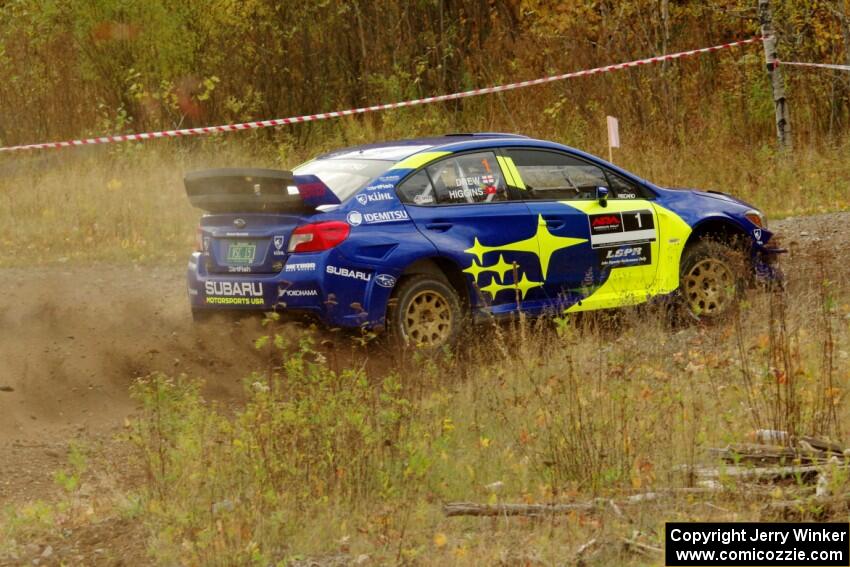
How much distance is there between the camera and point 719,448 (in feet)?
A: 23.3

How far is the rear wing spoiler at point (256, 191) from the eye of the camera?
360 inches

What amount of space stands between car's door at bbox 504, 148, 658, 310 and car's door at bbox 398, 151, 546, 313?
14cm

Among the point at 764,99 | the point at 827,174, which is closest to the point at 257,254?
the point at 827,174

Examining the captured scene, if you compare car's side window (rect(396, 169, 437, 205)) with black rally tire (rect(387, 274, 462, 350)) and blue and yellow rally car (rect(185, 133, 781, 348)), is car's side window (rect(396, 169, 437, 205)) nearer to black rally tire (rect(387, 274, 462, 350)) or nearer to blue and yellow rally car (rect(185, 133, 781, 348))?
blue and yellow rally car (rect(185, 133, 781, 348))

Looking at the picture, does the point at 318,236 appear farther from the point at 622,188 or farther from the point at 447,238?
the point at 622,188

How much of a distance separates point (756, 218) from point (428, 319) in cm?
327

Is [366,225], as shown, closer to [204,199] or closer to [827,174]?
[204,199]

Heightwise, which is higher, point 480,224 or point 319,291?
point 480,224

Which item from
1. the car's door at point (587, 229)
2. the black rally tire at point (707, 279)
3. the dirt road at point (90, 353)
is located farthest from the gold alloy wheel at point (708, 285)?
the dirt road at point (90, 353)

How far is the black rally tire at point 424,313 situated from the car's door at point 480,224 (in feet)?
0.73

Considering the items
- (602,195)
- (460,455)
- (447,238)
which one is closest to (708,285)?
(602,195)

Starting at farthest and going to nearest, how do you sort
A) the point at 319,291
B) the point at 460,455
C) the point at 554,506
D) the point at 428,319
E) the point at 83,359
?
the point at 83,359
the point at 428,319
the point at 319,291
the point at 460,455
the point at 554,506

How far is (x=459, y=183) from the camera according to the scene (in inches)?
387

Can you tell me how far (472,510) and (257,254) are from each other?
3.59 metres
